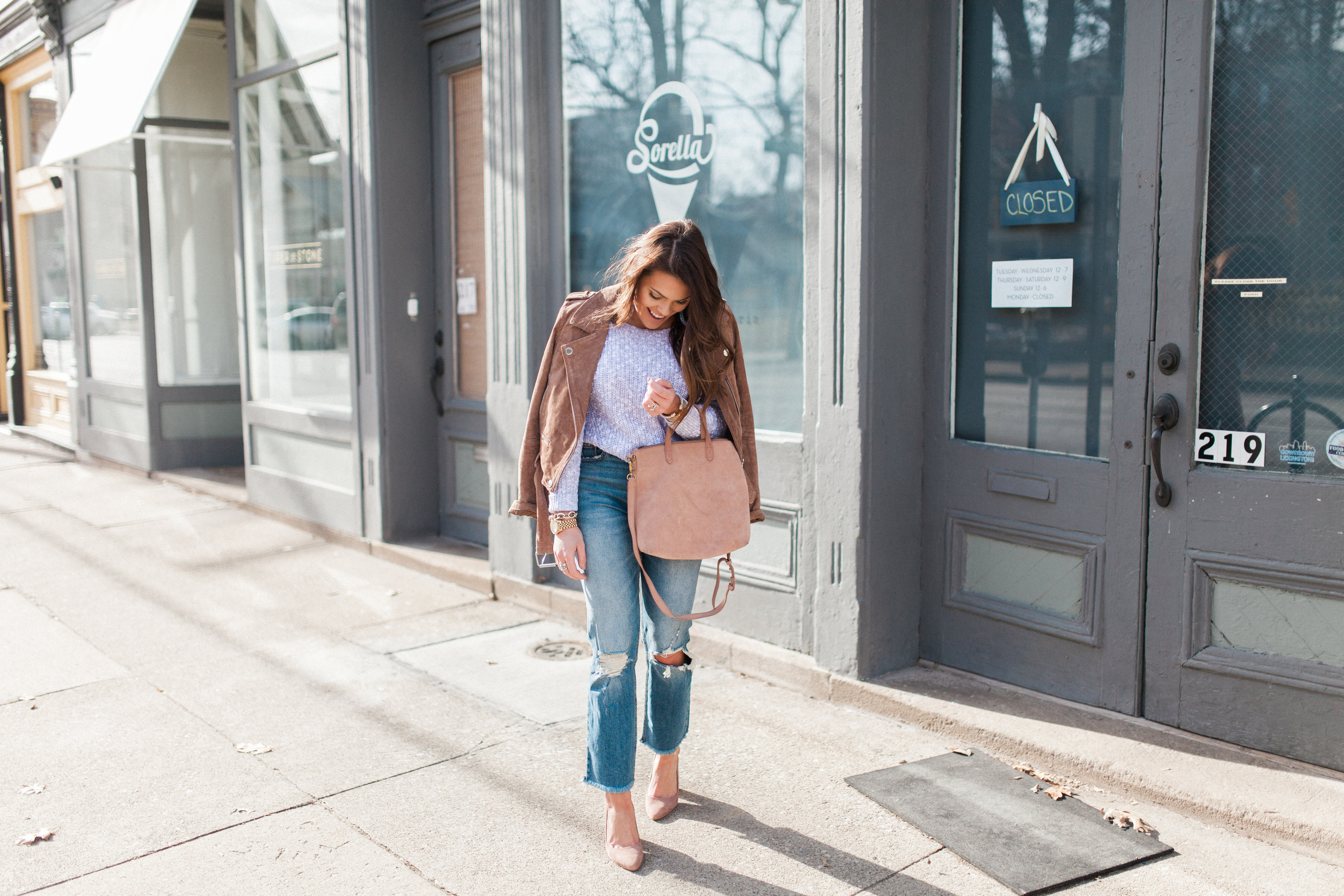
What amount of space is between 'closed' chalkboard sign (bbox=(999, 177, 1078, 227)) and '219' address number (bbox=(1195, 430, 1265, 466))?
0.94 m

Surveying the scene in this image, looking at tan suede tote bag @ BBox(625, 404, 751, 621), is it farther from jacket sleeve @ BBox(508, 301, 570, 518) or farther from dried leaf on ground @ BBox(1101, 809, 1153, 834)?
dried leaf on ground @ BBox(1101, 809, 1153, 834)

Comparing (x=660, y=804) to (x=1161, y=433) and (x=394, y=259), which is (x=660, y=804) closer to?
(x=1161, y=433)

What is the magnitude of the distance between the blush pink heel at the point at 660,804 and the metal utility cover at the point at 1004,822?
638mm

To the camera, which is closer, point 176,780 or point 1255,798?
point 1255,798

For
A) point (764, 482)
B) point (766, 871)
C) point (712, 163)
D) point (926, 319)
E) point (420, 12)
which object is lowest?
point (766, 871)

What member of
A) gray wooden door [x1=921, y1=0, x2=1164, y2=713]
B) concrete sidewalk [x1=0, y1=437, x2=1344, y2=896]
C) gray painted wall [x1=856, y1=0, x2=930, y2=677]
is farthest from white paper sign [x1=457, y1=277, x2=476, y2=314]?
gray wooden door [x1=921, y1=0, x2=1164, y2=713]

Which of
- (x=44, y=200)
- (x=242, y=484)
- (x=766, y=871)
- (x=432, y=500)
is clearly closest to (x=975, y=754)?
(x=766, y=871)

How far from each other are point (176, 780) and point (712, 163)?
11.4 ft

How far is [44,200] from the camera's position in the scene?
12.2 m

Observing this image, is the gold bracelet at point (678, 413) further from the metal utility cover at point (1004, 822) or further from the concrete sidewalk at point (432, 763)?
the metal utility cover at point (1004, 822)

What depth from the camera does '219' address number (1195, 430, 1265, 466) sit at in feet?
12.2

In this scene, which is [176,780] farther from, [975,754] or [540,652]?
[975,754]

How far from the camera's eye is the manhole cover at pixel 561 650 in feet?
17.1

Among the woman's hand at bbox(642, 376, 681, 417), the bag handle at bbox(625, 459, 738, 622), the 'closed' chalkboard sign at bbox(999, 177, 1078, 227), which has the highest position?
the 'closed' chalkboard sign at bbox(999, 177, 1078, 227)
